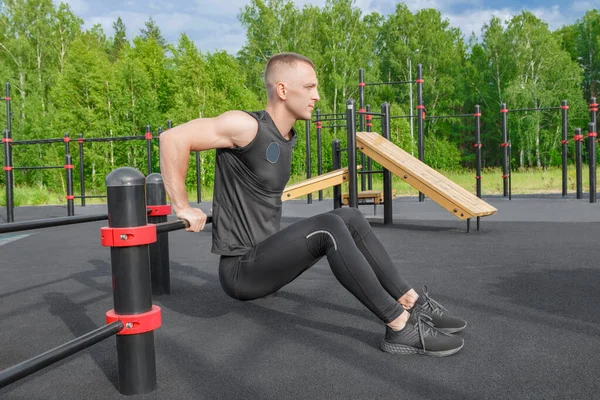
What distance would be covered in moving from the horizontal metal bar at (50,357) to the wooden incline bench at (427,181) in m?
4.20

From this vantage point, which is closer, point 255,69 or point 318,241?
point 318,241

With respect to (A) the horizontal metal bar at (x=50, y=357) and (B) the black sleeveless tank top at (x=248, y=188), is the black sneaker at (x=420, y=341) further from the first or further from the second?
(A) the horizontal metal bar at (x=50, y=357)

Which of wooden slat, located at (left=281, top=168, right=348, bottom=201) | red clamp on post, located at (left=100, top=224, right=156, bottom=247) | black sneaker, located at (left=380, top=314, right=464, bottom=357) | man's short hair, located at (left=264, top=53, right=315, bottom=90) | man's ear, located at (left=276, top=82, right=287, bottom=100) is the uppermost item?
man's short hair, located at (left=264, top=53, right=315, bottom=90)

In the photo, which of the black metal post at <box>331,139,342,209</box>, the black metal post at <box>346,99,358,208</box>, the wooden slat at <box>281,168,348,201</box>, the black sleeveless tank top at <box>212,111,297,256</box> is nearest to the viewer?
the black sleeveless tank top at <box>212,111,297,256</box>

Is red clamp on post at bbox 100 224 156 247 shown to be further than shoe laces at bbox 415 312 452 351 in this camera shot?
No

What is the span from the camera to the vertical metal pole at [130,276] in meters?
1.66

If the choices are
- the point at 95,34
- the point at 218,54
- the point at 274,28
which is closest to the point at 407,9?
the point at 274,28

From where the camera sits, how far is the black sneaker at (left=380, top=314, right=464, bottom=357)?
2.06 meters

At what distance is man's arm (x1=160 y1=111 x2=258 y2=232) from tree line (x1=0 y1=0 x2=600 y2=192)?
1602cm

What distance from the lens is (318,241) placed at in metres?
2.08

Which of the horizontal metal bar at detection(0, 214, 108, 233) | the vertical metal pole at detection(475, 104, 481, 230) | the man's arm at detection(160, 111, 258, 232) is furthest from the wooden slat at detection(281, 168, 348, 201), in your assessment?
the horizontal metal bar at detection(0, 214, 108, 233)

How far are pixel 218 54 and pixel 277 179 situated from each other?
1954cm

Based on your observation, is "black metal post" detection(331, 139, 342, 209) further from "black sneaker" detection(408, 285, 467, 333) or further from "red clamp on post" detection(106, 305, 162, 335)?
"red clamp on post" detection(106, 305, 162, 335)

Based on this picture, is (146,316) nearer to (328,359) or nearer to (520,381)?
(328,359)
